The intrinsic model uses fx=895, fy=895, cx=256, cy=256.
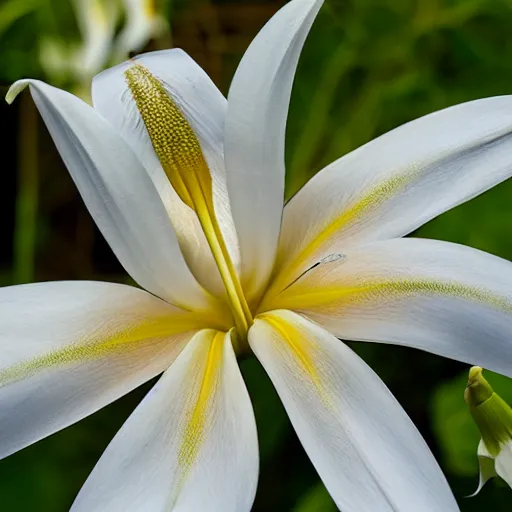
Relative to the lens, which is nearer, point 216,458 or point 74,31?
point 216,458

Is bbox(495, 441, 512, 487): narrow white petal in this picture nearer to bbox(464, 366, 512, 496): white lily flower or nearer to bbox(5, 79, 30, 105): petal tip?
bbox(464, 366, 512, 496): white lily flower

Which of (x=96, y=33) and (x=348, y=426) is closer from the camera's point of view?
(x=348, y=426)

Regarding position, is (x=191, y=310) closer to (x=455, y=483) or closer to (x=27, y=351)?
(x=27, y=351)

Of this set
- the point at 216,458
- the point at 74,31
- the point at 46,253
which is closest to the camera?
the point at 216,458

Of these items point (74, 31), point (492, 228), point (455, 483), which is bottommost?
point (455, 483)

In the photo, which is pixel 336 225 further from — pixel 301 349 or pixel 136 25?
pixel 136 25

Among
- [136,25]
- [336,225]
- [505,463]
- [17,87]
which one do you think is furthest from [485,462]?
[136,25]

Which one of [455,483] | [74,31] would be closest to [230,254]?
[455,483]

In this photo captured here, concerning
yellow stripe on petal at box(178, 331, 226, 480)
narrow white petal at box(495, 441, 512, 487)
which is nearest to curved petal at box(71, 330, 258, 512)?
yellow stripe on petal at box(178, 331, 226, 480)
